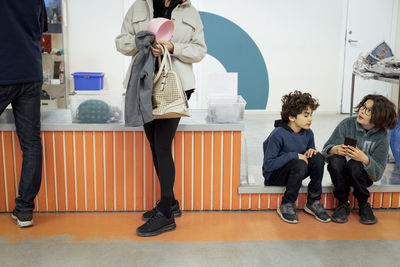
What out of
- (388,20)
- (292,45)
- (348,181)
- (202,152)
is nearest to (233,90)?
(202,152)

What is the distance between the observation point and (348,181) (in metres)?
2.92

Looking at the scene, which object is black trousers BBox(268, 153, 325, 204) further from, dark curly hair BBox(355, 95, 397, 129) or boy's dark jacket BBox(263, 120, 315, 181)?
dark curly hair BBox(355, 95, 397, 129)

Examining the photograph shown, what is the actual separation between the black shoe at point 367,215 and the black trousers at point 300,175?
263 mm

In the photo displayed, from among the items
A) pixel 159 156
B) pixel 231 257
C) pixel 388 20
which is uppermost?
pixel 388 20

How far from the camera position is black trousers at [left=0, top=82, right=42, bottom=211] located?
8.49 feet

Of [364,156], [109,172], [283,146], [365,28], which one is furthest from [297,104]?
[365,28]

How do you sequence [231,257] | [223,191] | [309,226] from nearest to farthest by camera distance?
[231,257] → [309,226] → [223,191]

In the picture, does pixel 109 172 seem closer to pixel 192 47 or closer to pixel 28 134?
pixel 28 134

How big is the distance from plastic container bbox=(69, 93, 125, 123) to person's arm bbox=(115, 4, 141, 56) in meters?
0.37

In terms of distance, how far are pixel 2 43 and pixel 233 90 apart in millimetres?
1323

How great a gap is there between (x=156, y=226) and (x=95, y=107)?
0.80 metres

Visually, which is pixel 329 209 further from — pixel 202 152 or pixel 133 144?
pixel 133 144

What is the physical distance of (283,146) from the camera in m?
2.96

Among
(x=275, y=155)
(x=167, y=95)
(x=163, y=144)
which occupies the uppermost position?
(x=167, y=95)
